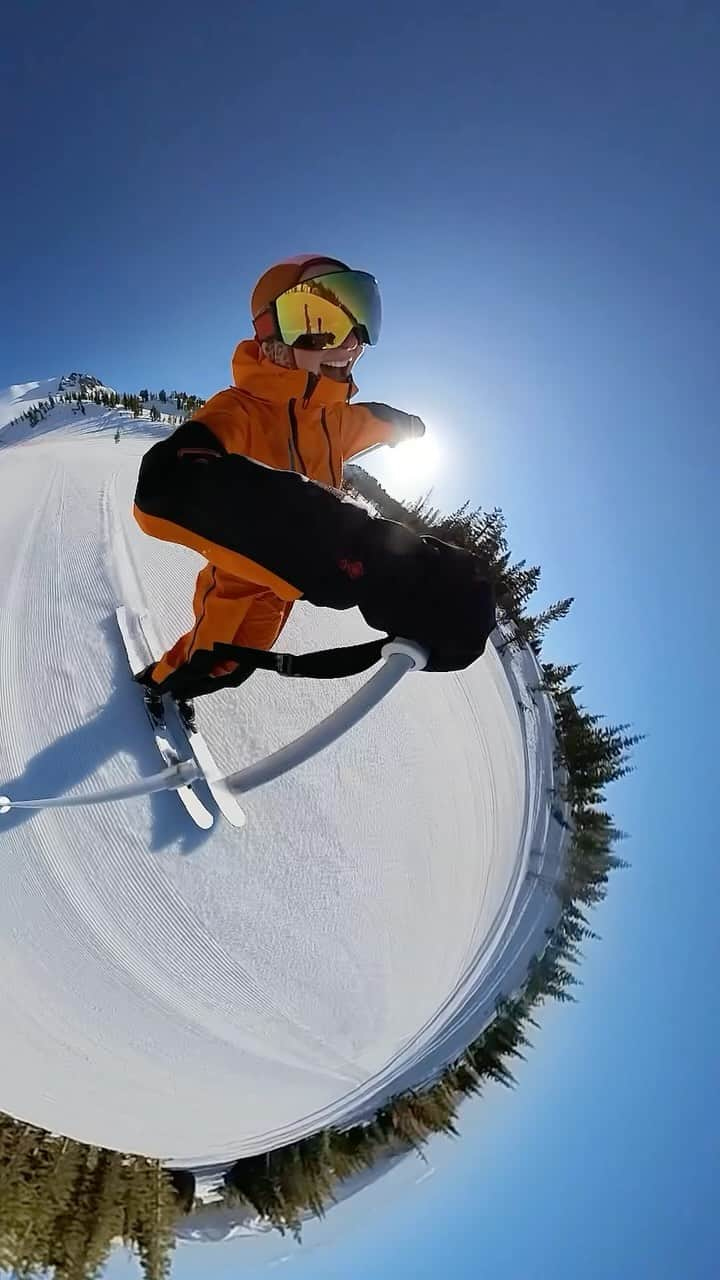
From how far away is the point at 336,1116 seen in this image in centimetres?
344

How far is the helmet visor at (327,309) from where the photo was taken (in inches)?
44.0

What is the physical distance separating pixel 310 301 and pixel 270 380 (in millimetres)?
169

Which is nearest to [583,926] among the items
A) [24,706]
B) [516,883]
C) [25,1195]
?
[516,883]

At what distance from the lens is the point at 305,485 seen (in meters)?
0.73

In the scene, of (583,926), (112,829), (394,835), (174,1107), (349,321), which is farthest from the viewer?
(583,926)

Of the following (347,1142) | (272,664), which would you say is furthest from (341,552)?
(347,1142)

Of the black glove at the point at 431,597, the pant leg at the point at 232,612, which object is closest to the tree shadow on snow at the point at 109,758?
the pant leg at the point at 232,612

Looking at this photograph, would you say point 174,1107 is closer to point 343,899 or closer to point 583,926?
point 343,899

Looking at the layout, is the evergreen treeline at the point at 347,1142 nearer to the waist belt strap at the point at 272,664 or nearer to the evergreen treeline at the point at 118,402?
the waist belt strap at the point at 272,664

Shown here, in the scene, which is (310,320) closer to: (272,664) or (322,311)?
(322,311)

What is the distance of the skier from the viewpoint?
699 mm

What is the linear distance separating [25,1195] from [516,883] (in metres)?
3.33

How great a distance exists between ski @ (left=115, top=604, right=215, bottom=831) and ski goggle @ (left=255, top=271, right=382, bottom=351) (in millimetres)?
1767

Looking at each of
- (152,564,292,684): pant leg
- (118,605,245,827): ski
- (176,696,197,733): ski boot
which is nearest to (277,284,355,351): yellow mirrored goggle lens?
(152,564,292,684): pant leg
